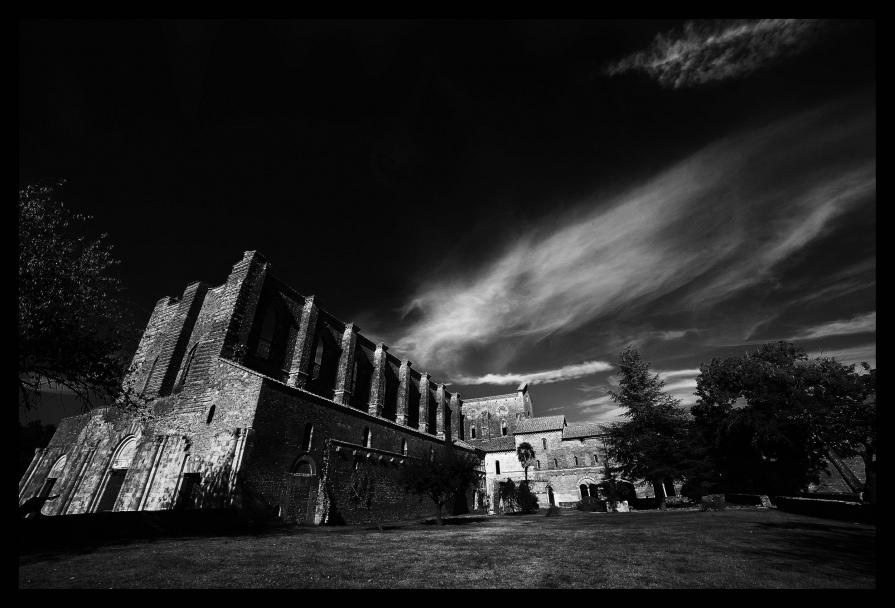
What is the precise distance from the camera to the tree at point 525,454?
38125 mm

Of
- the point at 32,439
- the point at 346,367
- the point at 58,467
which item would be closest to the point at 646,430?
the point at 346,367

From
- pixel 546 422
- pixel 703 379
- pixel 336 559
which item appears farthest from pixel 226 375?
pixel 703 379

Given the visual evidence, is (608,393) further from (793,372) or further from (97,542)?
(97,542)

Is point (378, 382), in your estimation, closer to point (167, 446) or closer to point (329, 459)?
point (329, 459)

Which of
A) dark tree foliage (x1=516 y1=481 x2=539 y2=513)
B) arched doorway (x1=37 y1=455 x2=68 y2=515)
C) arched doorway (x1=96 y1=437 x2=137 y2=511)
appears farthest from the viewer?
dark tree foliage (x1=516 y1=481 x2=539 y2=513)

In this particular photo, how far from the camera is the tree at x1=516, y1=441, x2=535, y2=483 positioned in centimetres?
3812

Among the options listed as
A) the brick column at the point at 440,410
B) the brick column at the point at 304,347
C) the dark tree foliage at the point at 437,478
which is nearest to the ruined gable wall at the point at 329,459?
the brick column at the point at 304,347

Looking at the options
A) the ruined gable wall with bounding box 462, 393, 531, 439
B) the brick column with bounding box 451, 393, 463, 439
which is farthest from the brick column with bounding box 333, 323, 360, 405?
the ruined gable wall with bounding box 462, 393, 531, 439

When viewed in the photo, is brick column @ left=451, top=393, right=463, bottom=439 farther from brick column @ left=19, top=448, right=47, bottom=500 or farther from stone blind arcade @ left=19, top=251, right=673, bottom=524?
brick column @ left=19, top=448, right=47, bottom=500

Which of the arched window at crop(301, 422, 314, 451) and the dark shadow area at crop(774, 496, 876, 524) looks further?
the arched window at crop(301, 422, 314, 451)

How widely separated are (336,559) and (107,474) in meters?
17.6

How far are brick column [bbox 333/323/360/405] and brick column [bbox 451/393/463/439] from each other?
60.5 feet

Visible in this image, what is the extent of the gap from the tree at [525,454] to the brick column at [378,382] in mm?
19498

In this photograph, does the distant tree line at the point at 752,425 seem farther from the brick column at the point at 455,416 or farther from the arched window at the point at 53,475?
the arched window at the point at 53,475
